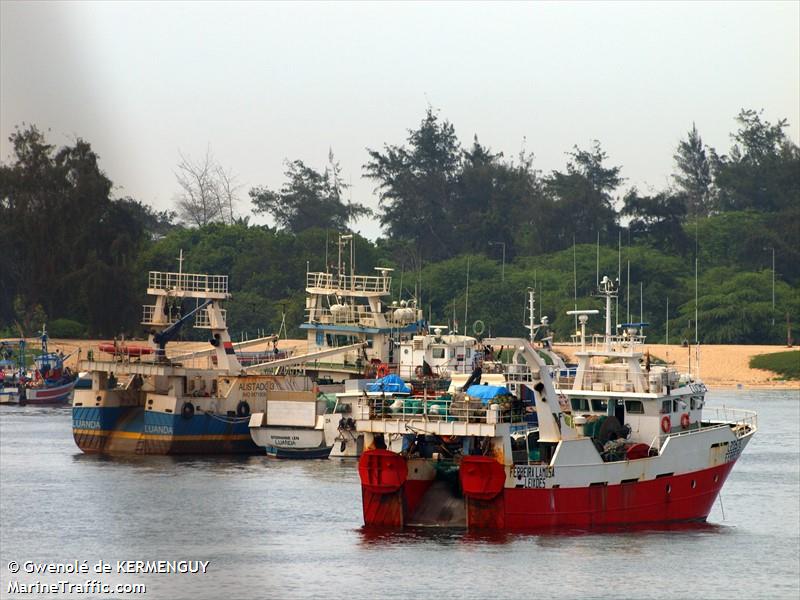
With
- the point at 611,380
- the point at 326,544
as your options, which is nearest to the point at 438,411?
the point at 326,544

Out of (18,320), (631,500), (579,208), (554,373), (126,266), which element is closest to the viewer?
(631,500)

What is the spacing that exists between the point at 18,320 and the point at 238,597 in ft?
269

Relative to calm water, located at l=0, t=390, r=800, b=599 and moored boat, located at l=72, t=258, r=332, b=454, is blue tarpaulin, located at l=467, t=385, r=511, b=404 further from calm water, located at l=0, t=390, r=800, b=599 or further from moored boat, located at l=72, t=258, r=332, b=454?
moored boat, located at l=72, t=258, r=332, b=454

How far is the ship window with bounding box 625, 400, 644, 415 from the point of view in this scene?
63656 mm

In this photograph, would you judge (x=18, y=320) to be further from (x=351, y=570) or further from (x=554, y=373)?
(x=351, y=570)

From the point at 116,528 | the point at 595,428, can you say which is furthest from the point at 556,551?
the point at 116,528

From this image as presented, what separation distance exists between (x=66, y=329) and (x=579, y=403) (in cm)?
8533

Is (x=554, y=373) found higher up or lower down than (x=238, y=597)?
higher up

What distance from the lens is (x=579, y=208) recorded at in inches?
7854

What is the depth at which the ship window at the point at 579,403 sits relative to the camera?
63.8 meters

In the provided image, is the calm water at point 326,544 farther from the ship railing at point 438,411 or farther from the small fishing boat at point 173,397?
the small fishing boat at point 173,397

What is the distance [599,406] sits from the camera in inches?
2507

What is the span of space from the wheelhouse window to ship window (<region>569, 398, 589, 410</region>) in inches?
10.4

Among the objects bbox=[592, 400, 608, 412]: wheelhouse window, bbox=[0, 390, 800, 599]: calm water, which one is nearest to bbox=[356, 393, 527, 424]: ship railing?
bbox=[0, 390, 800, 599]: calm water
